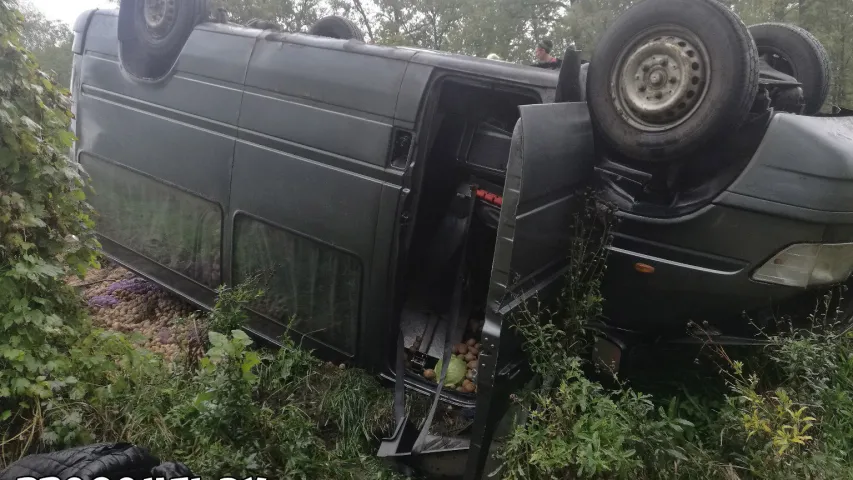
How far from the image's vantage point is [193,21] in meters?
4.11

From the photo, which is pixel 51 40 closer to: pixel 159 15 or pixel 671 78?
pixel 159 15

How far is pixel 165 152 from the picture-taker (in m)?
4.09

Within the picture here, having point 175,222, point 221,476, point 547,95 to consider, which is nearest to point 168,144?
point 175,222

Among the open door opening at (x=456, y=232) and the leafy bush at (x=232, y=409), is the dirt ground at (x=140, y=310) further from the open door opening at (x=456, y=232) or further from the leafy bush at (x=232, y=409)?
the open door opening at (x=456, y=232)

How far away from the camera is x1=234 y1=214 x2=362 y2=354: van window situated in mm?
3379

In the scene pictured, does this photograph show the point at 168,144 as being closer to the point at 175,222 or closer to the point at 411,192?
the point at 175,222

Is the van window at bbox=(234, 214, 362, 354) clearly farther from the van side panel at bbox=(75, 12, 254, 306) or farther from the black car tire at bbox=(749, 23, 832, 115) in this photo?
the black car tire at bbox=(749, 23, 832, 115)

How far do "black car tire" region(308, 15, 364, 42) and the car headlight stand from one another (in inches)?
150

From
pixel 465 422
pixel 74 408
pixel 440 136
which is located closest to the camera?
pixel 74 408

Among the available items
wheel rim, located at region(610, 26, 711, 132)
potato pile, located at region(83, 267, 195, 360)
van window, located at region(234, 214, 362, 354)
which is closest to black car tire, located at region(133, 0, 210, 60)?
van window, located at region(234, 214, 362, 354)

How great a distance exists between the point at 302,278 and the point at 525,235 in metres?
1.71

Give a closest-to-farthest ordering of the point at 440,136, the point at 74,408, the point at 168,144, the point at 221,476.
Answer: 1. the point at 221,476
2. the point at 74,408
3. the point at 440,136
4. the point at 168,144

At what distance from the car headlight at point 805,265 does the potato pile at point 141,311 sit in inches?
137

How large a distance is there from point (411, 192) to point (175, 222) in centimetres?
205
